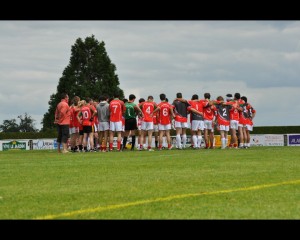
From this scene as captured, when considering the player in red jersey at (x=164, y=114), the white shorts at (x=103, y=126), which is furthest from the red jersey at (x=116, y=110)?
the player in red jersey at (x=164, y=114)

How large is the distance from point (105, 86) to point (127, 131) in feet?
228

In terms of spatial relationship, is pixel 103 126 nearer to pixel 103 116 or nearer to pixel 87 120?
pixel 103 116

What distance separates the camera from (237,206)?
1009 cm

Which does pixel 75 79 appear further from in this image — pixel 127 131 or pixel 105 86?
pixel 127 131

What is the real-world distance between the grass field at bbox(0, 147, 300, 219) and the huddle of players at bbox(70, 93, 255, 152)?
49.7ft

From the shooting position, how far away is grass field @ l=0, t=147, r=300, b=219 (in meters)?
9.55

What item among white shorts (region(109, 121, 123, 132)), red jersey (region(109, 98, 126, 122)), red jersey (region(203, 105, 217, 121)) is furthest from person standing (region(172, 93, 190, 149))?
white shorts (region(109, 121, 123, 132))

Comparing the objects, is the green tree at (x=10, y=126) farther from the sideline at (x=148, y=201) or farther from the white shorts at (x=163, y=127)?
the sideline at (x=148, y=201)

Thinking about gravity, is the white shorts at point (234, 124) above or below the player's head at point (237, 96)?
below

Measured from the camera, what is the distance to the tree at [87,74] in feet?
338

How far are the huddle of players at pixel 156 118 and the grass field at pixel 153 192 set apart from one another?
1516 centimetres

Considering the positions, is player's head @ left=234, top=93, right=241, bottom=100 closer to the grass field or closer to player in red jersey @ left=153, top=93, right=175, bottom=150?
player in red jersey @ left=153, top=93, right=175, bottom=150

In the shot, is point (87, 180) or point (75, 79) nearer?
point (87, 180)
